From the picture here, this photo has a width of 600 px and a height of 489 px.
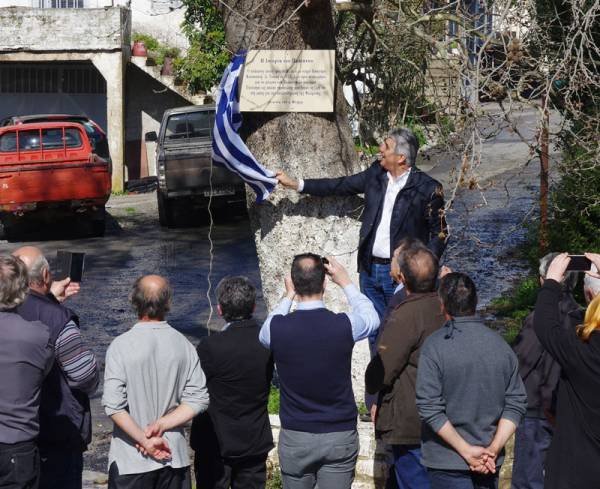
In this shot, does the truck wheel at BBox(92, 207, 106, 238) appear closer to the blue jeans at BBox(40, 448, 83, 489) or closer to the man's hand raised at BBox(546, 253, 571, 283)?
the blue jeans at BBox(40, 448, 83, 489)

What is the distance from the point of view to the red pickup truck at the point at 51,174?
648 inches

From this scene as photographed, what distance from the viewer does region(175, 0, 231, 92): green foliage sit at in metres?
20.4

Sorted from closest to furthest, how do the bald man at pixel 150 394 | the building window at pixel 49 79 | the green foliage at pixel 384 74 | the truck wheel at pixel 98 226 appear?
the bald man at pixel 150 394
the green foliage at pixel 384 74
the truck wheel at pixel 98 226
the building window at pixel 49 79

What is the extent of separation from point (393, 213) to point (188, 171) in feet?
37.2

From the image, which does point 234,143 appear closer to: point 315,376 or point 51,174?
point 315,376

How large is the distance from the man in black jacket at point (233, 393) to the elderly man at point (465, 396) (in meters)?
0.98

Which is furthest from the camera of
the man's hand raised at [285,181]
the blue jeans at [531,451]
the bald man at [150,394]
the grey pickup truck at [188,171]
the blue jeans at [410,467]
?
the grey pickup truck at [188,171]

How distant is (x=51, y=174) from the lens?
54.2 ft

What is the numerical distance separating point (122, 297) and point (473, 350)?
8507 millimetres

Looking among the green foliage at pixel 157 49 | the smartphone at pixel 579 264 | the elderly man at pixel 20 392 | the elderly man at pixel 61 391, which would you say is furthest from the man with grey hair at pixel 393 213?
the green foliage at pixel 157 49

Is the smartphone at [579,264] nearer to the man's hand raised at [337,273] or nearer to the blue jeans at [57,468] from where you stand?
the man's hand raised at [337,273]

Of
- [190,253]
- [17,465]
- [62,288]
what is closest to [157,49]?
[190,253]

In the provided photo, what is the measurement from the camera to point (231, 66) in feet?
23.4

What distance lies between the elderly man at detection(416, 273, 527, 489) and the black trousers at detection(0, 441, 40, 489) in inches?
72.8
